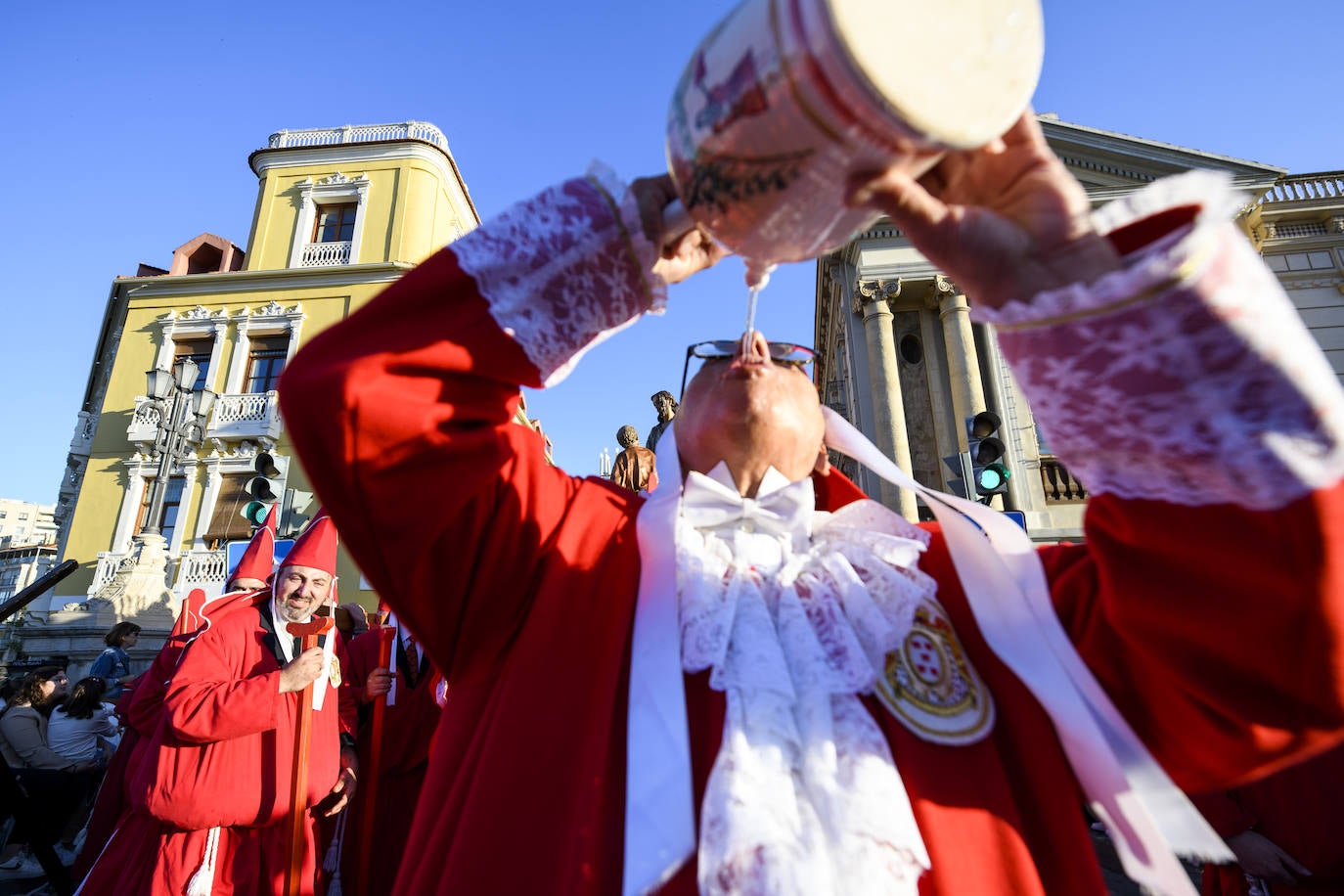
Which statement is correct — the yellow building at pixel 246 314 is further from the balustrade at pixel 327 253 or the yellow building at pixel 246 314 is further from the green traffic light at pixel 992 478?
the green traffic light at pixel 992 478

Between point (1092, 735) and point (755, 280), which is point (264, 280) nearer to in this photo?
point (755, 280)

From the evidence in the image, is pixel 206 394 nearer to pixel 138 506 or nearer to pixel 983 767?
pixel 138 506

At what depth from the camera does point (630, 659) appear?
122 centimetres

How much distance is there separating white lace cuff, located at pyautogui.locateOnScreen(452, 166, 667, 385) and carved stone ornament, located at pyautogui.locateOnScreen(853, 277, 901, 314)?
14.4m

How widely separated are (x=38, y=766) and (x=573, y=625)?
6.47 m

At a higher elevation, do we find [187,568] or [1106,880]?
[187,568]

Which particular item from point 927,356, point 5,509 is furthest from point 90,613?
point 5,509

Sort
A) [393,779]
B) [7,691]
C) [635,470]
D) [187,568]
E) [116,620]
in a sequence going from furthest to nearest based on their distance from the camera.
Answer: [187,568], [116,620], [7,691], [393,779], [635,470]

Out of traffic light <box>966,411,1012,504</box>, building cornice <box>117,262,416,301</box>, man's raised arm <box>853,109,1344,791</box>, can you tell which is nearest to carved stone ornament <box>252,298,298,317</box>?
building cornice <box>117,262,416,301</box>

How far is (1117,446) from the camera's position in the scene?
88 cm

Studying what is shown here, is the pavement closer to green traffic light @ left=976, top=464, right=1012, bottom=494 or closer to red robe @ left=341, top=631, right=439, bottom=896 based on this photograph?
red robe @ left=341, top=631, right=439, bottom=896

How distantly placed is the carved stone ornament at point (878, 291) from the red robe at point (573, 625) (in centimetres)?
1412

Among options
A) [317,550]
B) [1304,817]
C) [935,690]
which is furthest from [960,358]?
[935,690]

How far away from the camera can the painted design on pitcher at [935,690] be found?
1.18 metres
